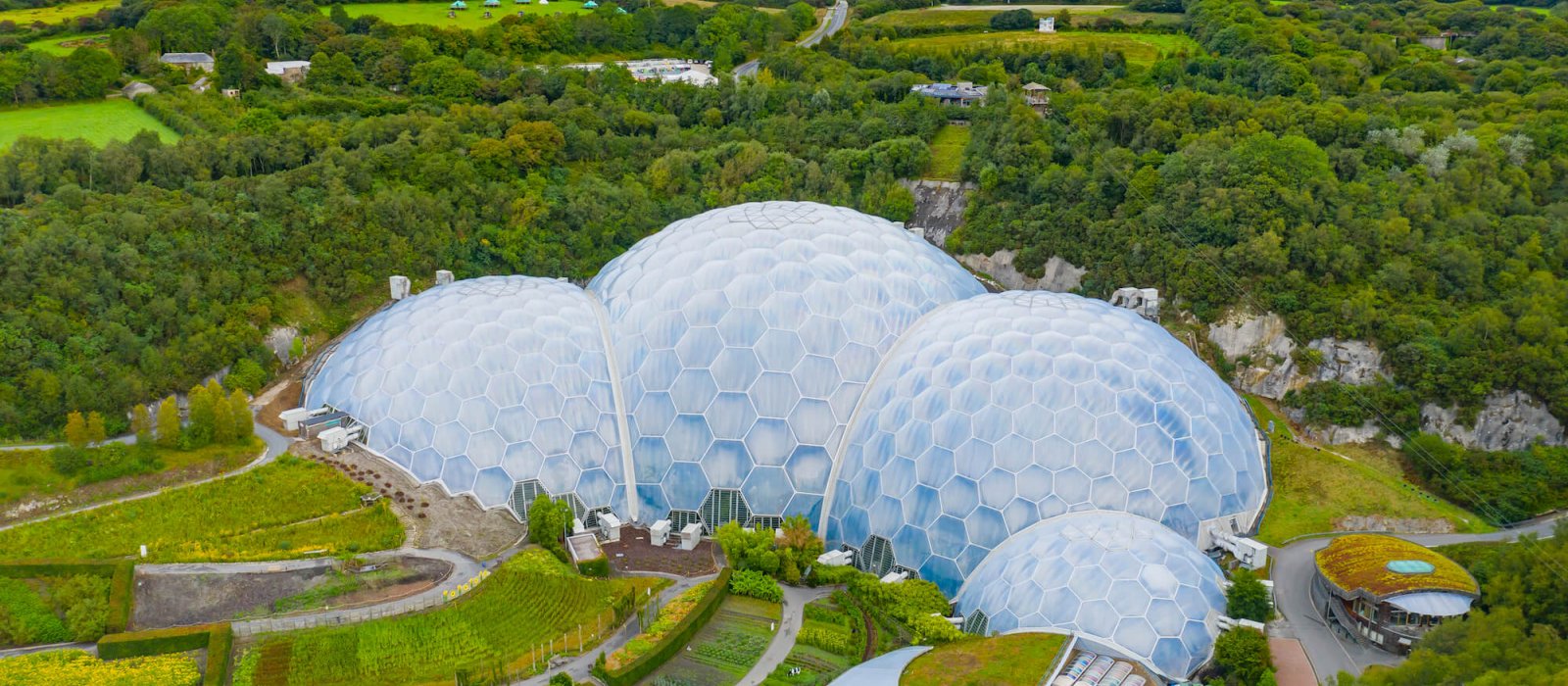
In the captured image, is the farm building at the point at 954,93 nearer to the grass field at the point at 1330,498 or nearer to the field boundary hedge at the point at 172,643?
the grass field at the point at 1330,498

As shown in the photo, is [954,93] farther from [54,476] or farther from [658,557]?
[54,476]

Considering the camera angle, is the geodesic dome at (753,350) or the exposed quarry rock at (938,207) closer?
the geodesic dome at (753,350)

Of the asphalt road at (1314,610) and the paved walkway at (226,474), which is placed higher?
the paved walkway at (226,474)

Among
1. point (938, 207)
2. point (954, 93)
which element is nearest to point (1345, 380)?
point (938, 207)

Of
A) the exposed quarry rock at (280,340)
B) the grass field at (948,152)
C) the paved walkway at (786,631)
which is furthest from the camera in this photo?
the grass field at (948,152)

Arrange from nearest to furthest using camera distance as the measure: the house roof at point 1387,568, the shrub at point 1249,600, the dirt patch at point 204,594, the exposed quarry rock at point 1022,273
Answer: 1. the shrub at point 1249,600
2. the house roof at point 1387,568
3. the dirt patch at point 204,594
4. the exposed quarry rock at point 1022,273

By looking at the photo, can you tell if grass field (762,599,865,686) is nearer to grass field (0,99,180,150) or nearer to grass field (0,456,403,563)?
grass field (0,456,403,563)

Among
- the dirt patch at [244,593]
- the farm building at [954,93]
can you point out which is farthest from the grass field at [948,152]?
the dirt patch at [244,593]
